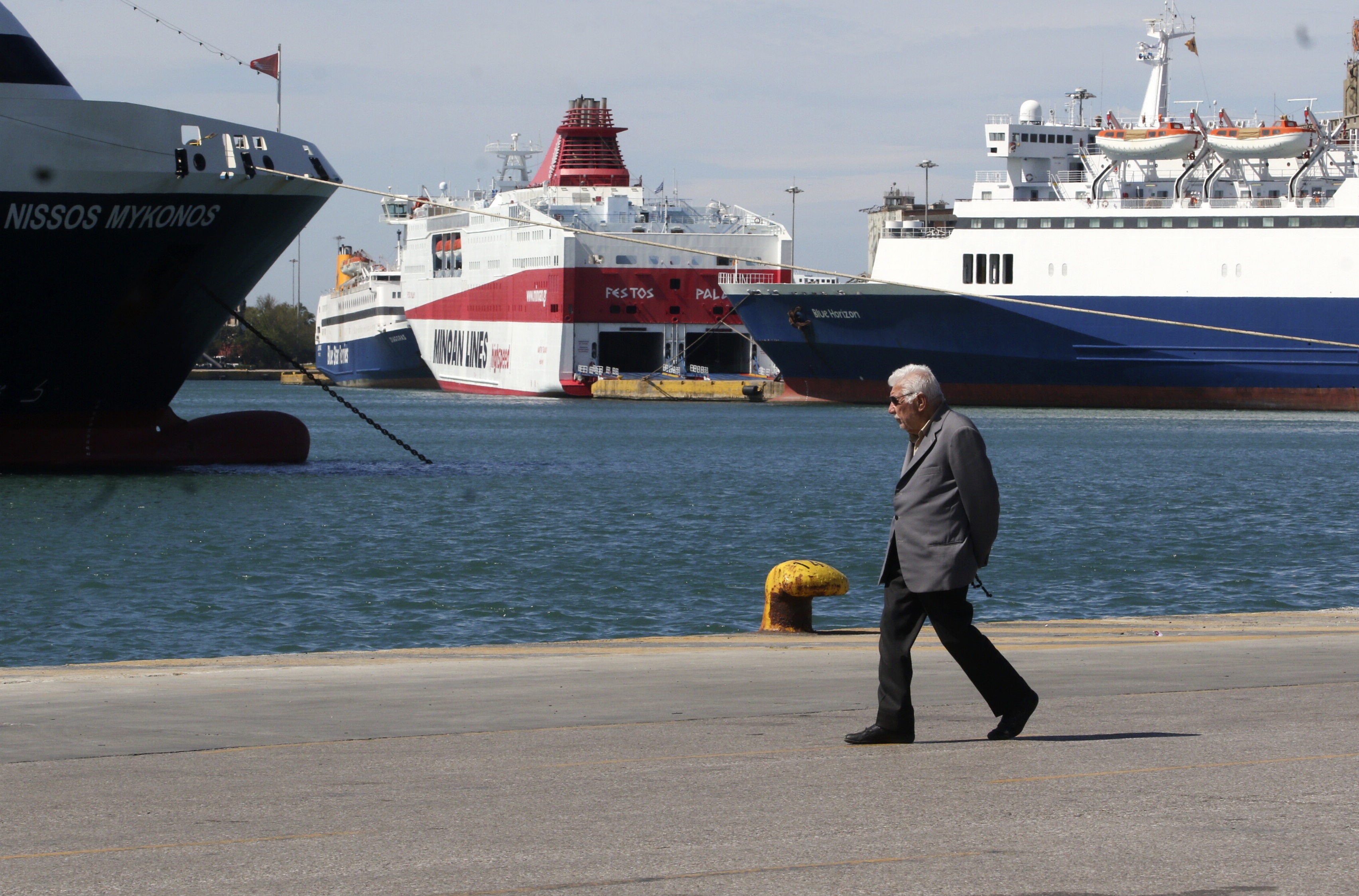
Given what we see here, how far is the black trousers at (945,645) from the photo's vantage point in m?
6.43

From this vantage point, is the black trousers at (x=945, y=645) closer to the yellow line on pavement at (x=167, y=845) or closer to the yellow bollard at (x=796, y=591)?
the yellow line on pavement at (x=167, y=845)

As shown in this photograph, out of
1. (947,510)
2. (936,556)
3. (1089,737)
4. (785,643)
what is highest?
(947,510)

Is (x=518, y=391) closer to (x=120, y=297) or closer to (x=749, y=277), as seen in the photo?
(x=749, y=277)

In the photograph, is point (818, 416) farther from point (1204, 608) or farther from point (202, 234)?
point (1204, 608)

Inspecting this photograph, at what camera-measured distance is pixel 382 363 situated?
10681cm

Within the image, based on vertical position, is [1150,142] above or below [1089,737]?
above

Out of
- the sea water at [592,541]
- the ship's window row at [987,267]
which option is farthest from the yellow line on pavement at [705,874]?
the ship's window row at [987,267]

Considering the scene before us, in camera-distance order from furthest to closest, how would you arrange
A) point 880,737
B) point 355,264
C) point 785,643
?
point 355,264 → point 785,643 → point 880,737

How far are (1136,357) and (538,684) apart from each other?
52602mm

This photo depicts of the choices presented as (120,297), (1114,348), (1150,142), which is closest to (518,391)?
(1114,348)

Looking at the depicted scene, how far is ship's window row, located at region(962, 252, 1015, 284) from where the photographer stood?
61.6 meters

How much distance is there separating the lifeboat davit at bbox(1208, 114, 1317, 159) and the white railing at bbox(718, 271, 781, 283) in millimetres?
20405

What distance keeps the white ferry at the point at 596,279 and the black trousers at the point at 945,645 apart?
62.8 metres

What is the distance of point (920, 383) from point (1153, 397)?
54666 millimetres
